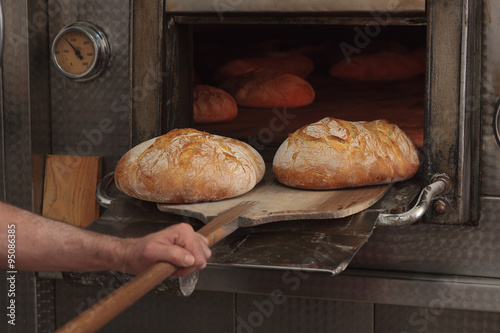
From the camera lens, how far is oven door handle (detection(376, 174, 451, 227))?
1507 mm

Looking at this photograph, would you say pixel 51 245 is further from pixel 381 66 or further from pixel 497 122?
pixel 381 66

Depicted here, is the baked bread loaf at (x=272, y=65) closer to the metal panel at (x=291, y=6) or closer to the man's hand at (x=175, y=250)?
the metal panel at (x=291, y=6)

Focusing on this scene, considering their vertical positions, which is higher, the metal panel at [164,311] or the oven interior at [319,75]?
the oven interior at [319,75]

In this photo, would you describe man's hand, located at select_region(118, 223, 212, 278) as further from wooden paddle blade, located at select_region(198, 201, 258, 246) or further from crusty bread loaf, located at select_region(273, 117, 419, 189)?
crusty bread loaf, located at select_region(273, 117, 419, 189)

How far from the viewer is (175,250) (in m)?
1.14

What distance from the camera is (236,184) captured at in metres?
1.66

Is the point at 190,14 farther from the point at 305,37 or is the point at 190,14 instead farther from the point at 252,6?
the point at 305,37

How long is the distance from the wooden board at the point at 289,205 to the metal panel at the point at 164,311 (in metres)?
0.59

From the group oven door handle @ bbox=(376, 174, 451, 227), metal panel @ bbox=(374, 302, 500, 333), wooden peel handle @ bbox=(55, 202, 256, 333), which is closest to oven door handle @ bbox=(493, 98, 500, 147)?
oven door handle @ bbox=(376, 174, 451, 227)

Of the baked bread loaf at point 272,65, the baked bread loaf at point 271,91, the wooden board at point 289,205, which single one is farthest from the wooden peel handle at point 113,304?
the baked bread loaf at point 272,65

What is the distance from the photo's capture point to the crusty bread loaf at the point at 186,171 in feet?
5.36

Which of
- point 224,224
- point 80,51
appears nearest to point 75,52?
point 80,51

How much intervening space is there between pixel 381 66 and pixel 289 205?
68.2 inches

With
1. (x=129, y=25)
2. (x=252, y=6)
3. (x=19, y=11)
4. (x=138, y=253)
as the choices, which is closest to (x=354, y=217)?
(x=138, y=253)
